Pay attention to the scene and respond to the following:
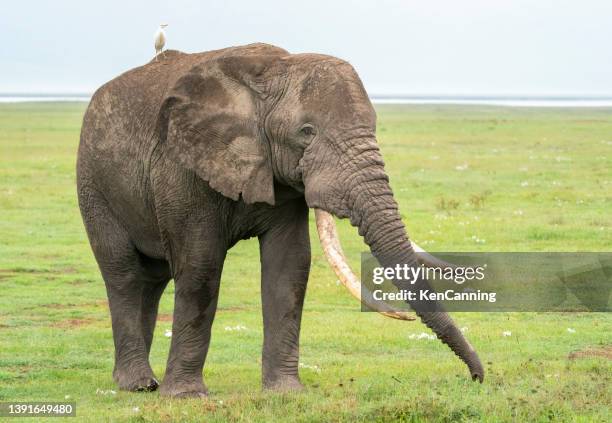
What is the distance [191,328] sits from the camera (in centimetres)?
1009

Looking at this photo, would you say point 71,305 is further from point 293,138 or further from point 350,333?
point 293,138

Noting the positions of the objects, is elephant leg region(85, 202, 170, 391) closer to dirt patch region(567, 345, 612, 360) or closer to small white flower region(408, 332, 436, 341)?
small white flower region(408, 332, 436, 341)

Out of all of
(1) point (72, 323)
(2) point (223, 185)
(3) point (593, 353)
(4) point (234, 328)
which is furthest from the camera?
(1) point (72, 323)

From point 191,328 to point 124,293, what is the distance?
1.27 meters

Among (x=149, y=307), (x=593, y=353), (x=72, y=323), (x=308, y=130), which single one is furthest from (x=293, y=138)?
(x=72, y=323)

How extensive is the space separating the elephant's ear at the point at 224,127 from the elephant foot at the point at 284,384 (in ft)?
5.50

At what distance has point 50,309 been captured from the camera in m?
15.5

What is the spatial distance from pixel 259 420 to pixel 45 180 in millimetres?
22135

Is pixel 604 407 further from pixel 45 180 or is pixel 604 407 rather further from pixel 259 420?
pixel 45 180

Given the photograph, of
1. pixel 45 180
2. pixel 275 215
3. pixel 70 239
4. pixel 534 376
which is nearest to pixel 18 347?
pixel 275 215

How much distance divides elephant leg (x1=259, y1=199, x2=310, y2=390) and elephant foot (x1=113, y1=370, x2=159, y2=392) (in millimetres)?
1263

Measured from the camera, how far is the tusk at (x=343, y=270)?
875cm

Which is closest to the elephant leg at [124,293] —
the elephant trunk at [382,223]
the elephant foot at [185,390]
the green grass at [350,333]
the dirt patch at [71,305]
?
the green grass at [350,333]

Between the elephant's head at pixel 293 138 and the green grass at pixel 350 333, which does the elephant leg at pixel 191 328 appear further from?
the elephant's head at pixel 293 138
